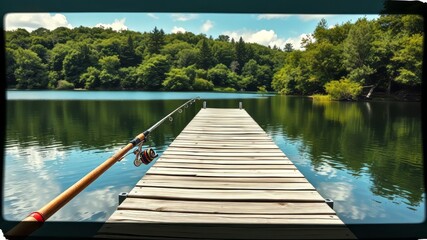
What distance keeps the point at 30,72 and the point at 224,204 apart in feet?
193

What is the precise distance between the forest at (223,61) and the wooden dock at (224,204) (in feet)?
50.5

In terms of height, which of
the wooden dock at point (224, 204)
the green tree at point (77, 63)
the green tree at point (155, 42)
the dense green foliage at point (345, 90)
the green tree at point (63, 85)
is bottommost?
the wooden dock at point (224, 204)

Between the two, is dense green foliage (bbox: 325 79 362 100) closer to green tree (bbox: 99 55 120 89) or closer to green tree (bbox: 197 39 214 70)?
green tree (bbox: 99 55 120 89)

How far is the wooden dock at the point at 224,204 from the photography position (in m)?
2.45

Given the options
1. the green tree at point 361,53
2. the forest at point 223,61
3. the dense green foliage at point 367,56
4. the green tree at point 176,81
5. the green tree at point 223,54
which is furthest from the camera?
the green tree at point 223,54

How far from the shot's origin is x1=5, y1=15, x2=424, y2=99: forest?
1423 inches

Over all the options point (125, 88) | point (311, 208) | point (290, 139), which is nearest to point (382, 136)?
point (290, 139)

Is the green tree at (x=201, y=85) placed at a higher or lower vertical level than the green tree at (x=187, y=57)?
lower

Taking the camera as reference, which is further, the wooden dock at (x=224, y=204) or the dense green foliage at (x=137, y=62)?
the dense green foliage at (x=137, y=62)

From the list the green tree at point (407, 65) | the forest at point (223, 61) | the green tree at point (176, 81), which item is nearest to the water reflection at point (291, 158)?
the forest at point (223, 61)

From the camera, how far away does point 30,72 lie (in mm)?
52312

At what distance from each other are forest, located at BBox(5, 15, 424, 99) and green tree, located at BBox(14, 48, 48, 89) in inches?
6.2

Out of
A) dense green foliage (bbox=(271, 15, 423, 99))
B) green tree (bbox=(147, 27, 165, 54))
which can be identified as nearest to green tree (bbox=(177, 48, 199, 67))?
green tree (bbox=(147, 27, 165, 54))

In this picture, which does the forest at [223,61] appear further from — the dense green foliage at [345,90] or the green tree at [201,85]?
the green tree at [201,85]
